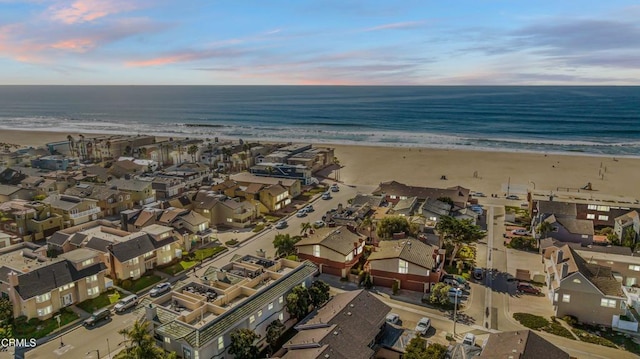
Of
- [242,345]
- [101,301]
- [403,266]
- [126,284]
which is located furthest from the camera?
[126,284]

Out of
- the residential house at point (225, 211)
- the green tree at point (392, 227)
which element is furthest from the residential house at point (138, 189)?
the green tree at point (392, 227)

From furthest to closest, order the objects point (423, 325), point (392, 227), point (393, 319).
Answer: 1. point (392, 227)
2. point (393, 319)
3. point (423, 325)

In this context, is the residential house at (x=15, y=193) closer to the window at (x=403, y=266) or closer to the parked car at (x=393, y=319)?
the window at (x=403, y=266)

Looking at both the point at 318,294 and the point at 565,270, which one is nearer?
the point at 318,294

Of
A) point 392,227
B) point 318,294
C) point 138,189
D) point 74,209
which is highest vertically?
point 138,189

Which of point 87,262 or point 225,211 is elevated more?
point 87,262

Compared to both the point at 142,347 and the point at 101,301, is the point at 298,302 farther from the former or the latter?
the point at 101,301

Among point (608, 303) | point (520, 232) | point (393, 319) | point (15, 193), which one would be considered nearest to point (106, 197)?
point (15, 193)
